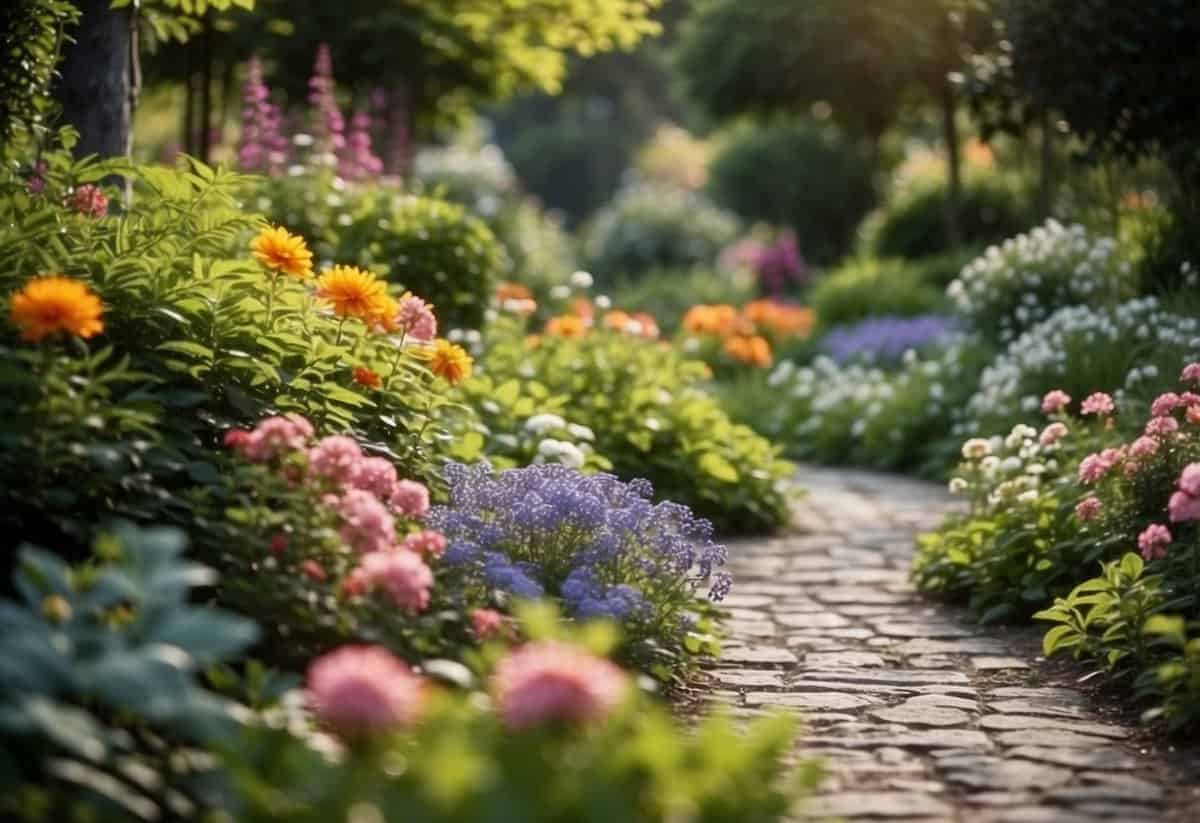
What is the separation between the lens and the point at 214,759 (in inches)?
113

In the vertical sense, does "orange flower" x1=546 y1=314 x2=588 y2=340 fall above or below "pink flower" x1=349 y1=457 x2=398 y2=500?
above

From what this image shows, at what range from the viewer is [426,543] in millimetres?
3752

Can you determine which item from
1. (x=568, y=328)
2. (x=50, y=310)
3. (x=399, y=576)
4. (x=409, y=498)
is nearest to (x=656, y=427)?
(x=568, y=328)

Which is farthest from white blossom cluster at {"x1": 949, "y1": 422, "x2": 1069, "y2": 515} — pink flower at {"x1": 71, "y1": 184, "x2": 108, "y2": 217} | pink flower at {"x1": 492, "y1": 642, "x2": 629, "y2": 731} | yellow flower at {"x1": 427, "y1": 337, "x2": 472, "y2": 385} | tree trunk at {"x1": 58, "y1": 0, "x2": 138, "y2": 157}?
pink flower at {"x1": 492, "y1": 642, "x2": 629, "y2": 731}

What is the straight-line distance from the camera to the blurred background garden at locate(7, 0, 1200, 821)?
8.68ft

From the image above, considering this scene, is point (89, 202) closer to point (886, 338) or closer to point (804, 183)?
point (886, 338)

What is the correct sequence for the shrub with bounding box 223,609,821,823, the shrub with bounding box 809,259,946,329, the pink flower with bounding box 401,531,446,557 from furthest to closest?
the shrub with bounding box 809,259,946,329, the pink flower with bounding box 401,531,446,557, the shrub with bounding box 223,609,821,823

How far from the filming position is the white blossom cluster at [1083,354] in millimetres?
7449

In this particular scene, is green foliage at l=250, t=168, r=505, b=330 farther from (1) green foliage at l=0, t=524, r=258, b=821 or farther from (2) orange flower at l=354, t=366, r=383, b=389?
(1) green foliage at l=0, t=524, r=258, b=821

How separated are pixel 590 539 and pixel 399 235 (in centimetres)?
332

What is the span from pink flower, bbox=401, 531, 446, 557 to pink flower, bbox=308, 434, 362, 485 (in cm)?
24

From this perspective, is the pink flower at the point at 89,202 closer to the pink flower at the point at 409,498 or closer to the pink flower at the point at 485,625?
the pink flower at the point at 409,498

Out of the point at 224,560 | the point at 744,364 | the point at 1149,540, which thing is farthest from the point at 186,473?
the point at 744,364

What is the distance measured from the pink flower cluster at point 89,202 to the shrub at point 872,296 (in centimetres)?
923
